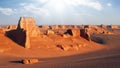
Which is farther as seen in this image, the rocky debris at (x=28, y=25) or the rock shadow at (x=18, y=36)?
the rocky debris at (x=28, y=25)

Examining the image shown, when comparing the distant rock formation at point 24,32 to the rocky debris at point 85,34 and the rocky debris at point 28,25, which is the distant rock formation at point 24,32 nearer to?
the rocky debris at point 28,25

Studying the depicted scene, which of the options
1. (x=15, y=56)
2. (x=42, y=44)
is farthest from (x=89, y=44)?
(x=15, y=56)

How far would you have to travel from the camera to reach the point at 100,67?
977 inches

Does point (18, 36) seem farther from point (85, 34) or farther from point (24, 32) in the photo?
point (85, 34)

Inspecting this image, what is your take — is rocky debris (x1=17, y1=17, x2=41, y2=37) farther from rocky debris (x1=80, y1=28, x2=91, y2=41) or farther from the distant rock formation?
rocky debris (x1=80, y1=28, x2=91, y2=41)

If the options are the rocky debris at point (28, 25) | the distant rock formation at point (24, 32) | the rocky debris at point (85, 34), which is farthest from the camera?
the rocky debris at point (85, 34)

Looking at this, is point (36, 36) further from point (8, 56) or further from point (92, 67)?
point (92, 67)

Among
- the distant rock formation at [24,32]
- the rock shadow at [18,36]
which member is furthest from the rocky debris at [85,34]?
the rock shadow at [18,36]

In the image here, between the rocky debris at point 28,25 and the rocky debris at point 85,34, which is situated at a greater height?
the rocky debris at point 28,25

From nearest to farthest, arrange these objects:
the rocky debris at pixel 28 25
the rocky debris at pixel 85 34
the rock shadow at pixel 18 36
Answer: the rock shadow at pixel 18 36 → the rocky debris at pixel 28 25 → the rocky debris at pixel 85 34

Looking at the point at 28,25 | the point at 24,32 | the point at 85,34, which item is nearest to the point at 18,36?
the point at 24,32

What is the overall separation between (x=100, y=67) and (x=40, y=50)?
24.2m

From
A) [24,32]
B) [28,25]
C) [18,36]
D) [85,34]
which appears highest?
[28,25]

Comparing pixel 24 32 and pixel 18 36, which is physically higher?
pixel 24 32
